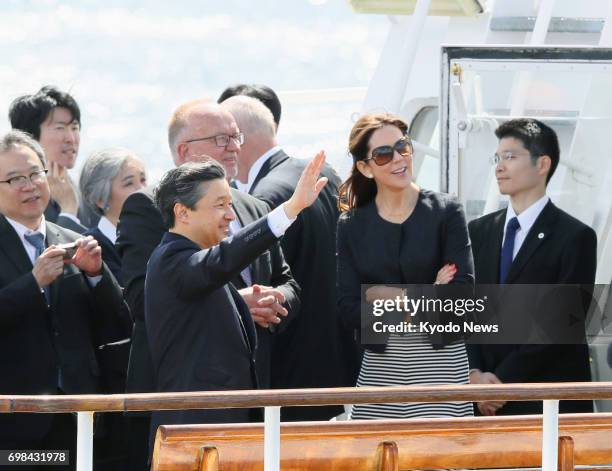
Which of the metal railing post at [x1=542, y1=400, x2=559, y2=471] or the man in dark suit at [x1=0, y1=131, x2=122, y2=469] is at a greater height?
the man in dark suit at [x1=0, y1=131, x2=122, y2=469]

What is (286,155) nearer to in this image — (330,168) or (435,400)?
(330,168)

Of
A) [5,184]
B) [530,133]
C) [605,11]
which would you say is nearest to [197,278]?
[5,184]

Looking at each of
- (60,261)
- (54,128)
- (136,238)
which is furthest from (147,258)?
(54,128)

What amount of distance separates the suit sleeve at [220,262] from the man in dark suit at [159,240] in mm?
490

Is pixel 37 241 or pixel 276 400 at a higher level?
pixel 37 241

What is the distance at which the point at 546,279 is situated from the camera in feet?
19.0

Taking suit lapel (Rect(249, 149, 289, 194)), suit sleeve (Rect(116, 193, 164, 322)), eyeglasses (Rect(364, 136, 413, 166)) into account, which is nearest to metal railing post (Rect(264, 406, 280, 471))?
suit sleeve (Rect(116, 193, 164, 322))

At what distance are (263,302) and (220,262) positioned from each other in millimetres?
575

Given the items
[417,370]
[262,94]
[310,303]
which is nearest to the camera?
[417,370]

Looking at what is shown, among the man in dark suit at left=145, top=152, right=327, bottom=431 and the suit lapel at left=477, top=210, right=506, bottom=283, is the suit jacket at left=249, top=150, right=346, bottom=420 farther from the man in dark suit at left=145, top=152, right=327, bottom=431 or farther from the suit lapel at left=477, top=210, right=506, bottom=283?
the man in dark suit at left=145, top=152, right=327, bottom=431

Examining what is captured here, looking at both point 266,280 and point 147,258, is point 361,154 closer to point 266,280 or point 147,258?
point 266,280

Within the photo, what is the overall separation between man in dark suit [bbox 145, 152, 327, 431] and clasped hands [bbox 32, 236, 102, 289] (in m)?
0.90

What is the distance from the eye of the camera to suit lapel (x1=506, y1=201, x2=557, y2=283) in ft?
19.1

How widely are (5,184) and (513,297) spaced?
2262 mm
